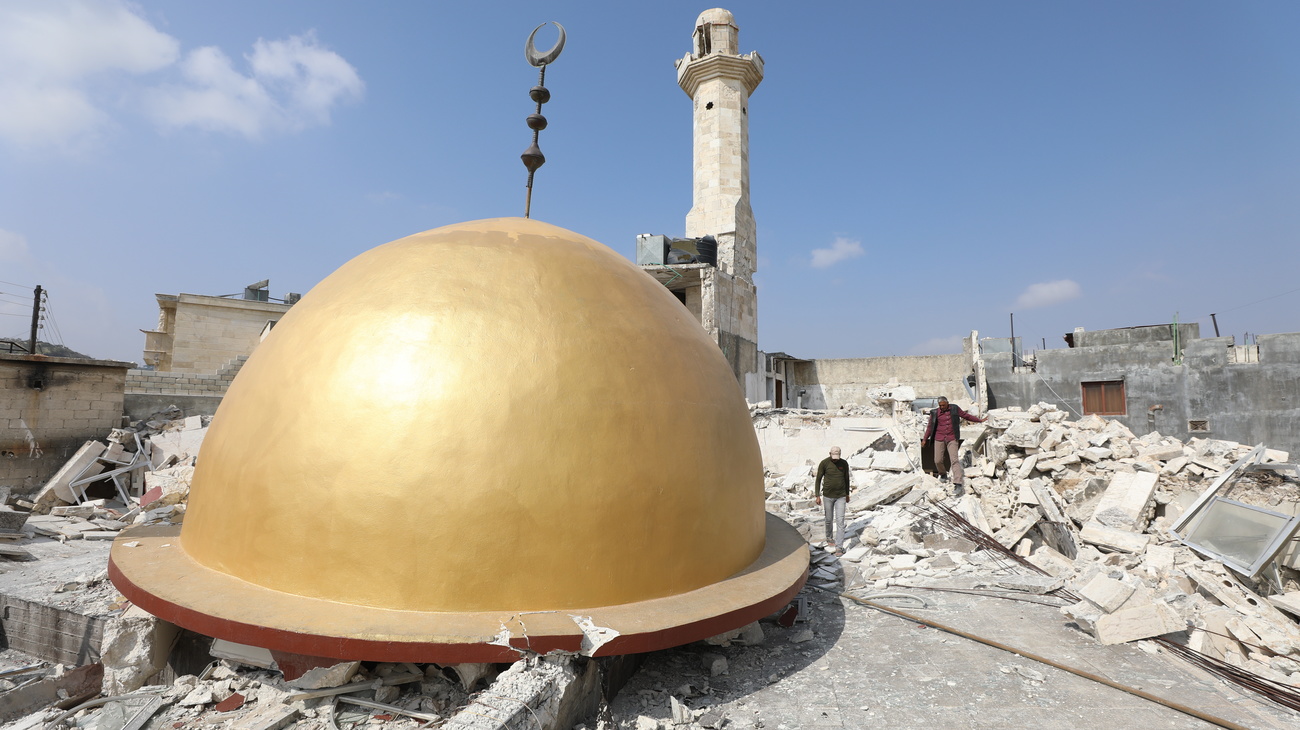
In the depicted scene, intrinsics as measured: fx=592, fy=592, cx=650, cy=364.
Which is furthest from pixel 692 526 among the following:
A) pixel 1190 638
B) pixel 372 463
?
pixel 1190 638

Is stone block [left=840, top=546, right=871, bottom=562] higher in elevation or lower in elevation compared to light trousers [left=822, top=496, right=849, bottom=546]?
lower

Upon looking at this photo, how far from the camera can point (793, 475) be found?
15.3 meters

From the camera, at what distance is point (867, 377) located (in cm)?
2944

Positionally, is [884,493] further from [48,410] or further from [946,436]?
[48,410]

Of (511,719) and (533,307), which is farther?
(533,307)

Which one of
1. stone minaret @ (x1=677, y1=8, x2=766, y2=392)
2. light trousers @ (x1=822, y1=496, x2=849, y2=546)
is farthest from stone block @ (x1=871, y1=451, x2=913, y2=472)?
stone minaret @ (x1=677, y1=8, x2=766, y2=392)

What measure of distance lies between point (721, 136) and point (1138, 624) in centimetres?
2089

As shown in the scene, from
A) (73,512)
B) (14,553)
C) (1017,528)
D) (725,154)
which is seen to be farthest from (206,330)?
(1017,528)

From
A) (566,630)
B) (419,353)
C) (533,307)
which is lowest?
(566,630)

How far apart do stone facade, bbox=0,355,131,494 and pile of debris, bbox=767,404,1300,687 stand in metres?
15.9

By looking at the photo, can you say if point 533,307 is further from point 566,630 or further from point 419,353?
point 566,630

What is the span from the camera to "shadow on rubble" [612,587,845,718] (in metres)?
4.31

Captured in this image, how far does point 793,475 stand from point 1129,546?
791cm

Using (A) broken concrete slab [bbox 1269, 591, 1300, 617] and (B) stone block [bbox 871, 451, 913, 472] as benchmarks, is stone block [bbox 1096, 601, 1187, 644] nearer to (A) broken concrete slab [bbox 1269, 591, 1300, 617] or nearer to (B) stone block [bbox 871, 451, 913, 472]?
(A) broken concrete slab [bbox 1269, 591, 1300, 617]
